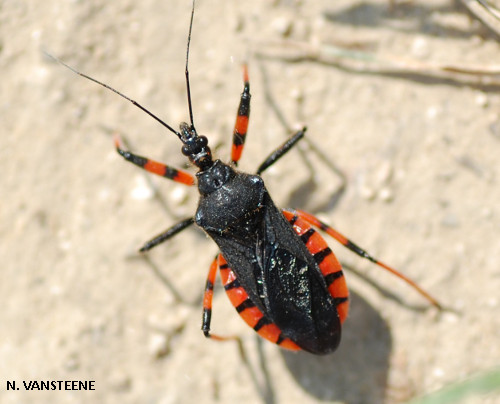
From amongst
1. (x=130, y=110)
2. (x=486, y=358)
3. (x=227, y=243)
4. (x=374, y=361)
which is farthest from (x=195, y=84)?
(x=486, y=358)

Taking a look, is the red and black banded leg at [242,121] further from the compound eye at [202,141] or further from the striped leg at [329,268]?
the striped leg at [329,268]

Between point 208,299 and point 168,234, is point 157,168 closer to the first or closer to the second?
point 168,234

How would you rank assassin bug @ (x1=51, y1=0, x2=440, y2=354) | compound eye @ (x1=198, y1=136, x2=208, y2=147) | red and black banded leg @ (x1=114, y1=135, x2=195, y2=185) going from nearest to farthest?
assassin bug @ (x1=51, y1=0, x2=440, y2=354) → compound eye @ (x1=198, y1=136, x2=208, y2=147) → red and black banded leg @ (x1=114, y1=135, x2=195, y2=185)

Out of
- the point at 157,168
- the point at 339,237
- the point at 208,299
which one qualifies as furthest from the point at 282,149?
the point at 208,299

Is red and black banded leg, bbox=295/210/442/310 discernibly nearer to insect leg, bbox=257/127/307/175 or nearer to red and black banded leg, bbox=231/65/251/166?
insect leg, bbox=257/127/307/175

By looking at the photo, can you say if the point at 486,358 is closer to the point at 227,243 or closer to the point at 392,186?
the point at 392,186

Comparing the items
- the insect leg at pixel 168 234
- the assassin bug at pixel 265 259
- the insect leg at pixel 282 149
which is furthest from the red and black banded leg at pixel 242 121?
the insect leg at pixel 168 234

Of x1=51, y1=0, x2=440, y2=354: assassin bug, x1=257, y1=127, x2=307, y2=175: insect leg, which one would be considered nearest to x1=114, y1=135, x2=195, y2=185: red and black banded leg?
x1=51, y1=0, x2=440, y2=354: assassin bug
